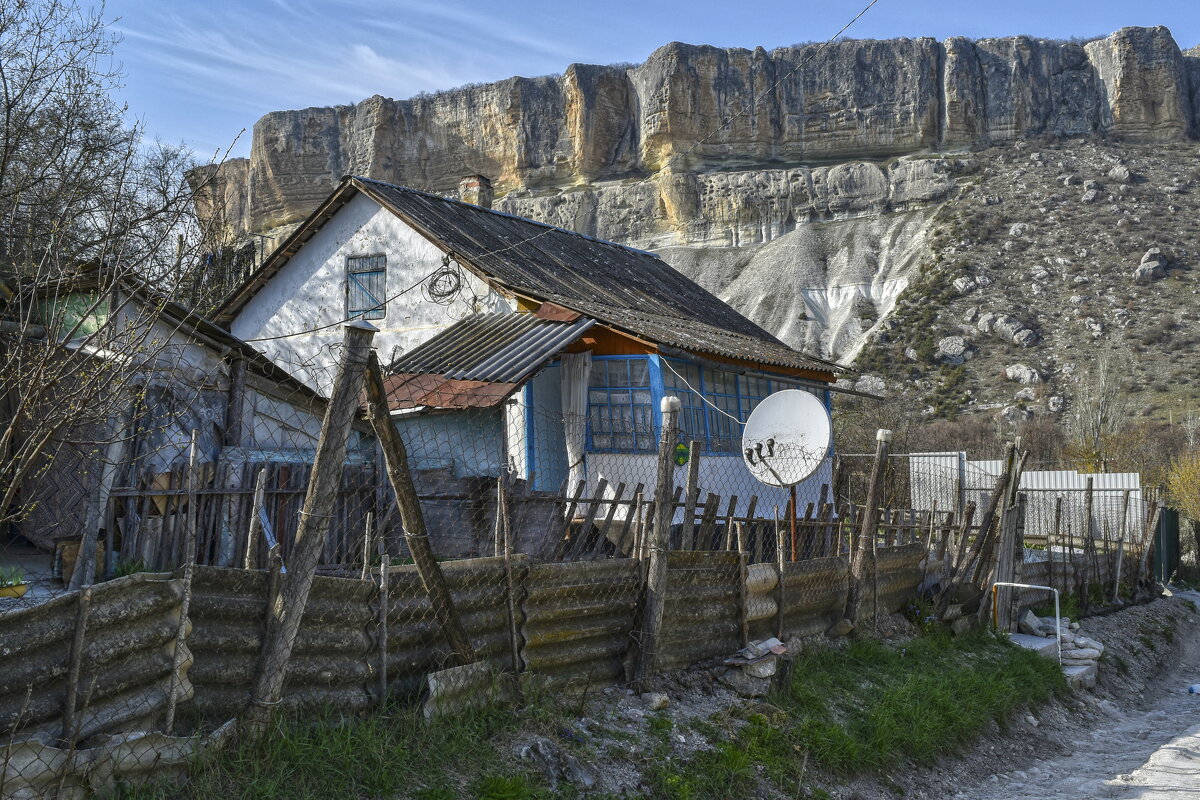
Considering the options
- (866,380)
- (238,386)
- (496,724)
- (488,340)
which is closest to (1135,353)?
(866,380)

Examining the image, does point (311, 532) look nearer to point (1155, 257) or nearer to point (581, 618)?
point (581, 618)

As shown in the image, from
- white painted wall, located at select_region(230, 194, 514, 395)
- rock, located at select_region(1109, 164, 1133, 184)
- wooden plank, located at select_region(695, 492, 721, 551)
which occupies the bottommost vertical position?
wooden plank, located at select_region(695, 492, 721, 551)

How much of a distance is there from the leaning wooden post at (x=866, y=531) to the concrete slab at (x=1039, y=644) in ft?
9.37

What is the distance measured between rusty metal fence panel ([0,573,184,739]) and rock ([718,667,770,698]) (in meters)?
3.49

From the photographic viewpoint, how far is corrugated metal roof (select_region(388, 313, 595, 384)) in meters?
12.5

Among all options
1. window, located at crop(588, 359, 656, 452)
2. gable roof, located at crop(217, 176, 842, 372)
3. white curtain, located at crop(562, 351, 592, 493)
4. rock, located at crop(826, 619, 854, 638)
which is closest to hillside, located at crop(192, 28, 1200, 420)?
gable roof, located at crop(217, 176, 842, 372)

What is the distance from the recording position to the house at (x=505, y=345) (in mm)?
13266

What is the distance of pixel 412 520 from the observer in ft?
15.1

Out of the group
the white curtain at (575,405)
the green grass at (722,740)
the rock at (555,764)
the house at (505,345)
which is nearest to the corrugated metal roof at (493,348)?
the house at (505,345)

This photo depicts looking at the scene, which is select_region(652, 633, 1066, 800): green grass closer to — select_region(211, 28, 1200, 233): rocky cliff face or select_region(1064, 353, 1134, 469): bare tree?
select_region(1064, 353, 1134, 469): bare tree

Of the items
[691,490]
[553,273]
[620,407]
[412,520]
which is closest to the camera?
[412,520]

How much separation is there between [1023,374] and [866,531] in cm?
3788

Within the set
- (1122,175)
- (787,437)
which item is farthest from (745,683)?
(1122,175)

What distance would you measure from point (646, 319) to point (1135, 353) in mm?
35072
